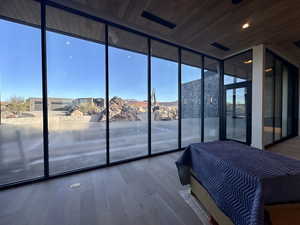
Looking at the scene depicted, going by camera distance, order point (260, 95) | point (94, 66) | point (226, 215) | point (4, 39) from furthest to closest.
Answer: point (260, 95) < point (94, 66) < point (4, 39) < point (226, 215)

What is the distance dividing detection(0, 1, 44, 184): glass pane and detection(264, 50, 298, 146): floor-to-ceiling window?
6.12 metres

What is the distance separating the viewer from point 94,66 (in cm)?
314

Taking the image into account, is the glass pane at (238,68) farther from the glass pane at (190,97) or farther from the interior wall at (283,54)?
the glass pane at (190,97)

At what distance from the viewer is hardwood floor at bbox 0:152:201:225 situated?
1615 mm

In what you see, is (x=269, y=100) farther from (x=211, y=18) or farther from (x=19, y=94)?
(x=19, y=94)

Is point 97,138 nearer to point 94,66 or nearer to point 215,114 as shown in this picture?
point 94,66

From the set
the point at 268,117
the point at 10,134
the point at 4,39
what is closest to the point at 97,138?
the point at 10,134

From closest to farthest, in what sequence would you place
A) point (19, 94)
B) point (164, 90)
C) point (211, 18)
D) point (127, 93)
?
point (19, 94)
point (211, 18)
point (127, 93)
point (164, 90)

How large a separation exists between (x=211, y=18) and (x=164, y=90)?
2068 millimetres

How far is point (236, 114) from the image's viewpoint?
16.3 feet

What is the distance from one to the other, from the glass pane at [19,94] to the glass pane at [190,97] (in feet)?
12.3

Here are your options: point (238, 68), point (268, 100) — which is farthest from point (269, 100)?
point (238, 68)

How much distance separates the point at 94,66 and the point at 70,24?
36.9 inches

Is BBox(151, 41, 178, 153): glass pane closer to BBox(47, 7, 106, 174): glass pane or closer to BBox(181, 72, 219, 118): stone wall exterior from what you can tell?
BBox(181, 72, 219, 118): stone wall exterior
